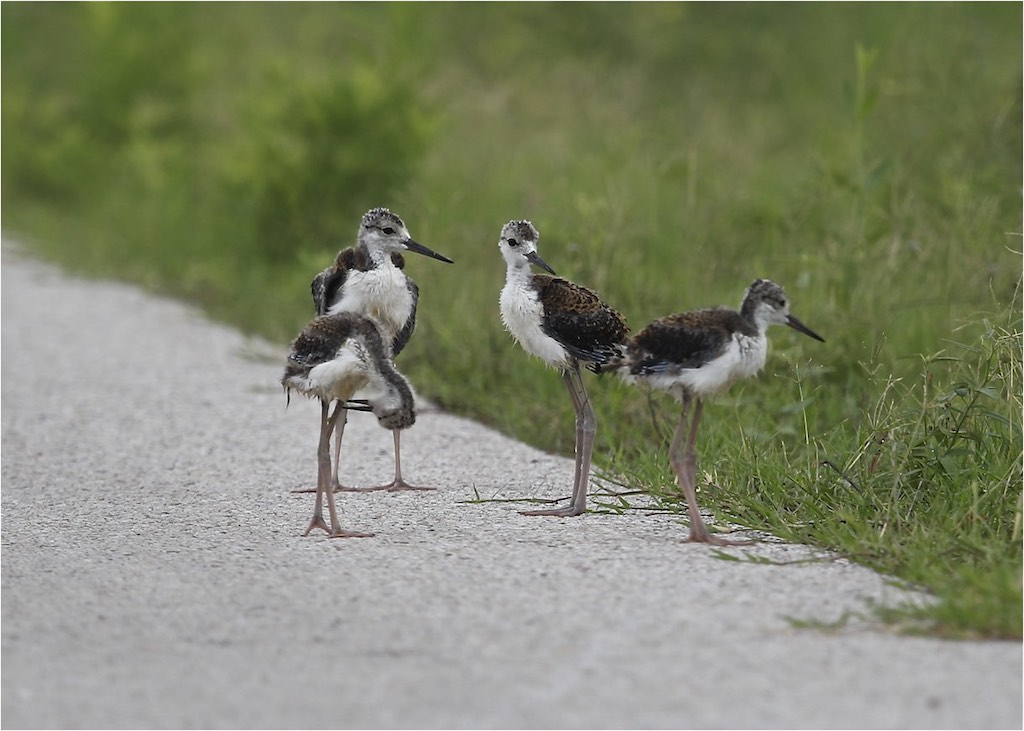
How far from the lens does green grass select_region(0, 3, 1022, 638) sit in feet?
20.2

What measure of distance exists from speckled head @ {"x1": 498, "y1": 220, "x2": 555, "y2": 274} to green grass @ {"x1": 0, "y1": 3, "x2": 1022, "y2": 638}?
1.04 m

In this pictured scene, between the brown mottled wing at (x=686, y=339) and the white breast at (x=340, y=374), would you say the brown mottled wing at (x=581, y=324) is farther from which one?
the white breast at (x=340, y=374)

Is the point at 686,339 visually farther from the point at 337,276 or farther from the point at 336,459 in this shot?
the point at 336,459

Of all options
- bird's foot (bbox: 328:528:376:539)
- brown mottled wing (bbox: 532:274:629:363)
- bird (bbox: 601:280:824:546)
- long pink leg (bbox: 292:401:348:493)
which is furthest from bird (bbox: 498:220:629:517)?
long pink leg (bbox: 292:401:348:493)

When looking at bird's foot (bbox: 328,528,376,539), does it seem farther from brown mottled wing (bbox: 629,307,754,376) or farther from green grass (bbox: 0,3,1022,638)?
green grass (bbox: 0,3,1022,638)

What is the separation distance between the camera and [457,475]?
7.06 meters

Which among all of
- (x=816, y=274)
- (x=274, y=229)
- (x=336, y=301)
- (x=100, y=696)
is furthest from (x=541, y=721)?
(x=274, y=229)

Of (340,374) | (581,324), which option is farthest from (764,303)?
(340,374)

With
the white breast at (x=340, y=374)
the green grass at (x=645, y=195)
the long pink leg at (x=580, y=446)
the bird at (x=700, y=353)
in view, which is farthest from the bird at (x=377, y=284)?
the bird at (x=700, y=353)

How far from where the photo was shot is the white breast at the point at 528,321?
5984mm

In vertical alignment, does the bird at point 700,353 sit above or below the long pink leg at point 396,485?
above

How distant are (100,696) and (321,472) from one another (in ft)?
6.12

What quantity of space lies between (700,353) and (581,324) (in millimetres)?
551

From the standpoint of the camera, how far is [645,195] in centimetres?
1148
